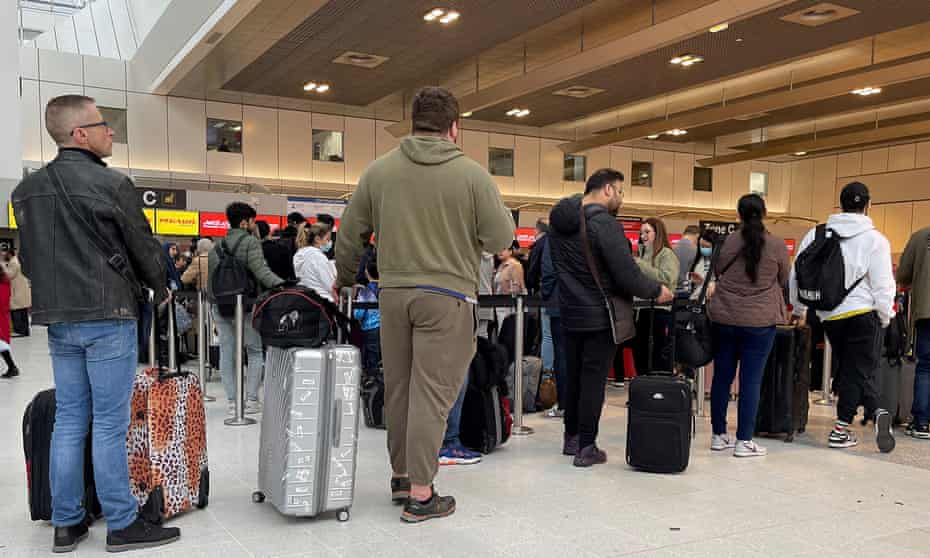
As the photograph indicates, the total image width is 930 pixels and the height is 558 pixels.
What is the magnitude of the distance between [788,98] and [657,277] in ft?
28.9

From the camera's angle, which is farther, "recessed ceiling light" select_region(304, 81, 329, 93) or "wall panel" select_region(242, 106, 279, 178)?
"wall panel" select_region(242, 106, 279, 178)

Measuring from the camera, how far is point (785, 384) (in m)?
4.91

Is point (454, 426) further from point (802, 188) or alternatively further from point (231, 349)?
point (802, 188)

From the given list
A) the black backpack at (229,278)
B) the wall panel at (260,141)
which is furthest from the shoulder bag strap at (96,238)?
the wall panel at (260,141)

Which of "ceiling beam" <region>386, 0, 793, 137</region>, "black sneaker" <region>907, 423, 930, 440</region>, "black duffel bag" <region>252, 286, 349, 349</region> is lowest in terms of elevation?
"black sneaker" <region>907, 423, 930, 440</region>

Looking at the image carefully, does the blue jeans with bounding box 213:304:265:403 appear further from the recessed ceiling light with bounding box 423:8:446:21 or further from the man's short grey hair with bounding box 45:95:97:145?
the recessed ceiling light with bounding box 423:8:446:21

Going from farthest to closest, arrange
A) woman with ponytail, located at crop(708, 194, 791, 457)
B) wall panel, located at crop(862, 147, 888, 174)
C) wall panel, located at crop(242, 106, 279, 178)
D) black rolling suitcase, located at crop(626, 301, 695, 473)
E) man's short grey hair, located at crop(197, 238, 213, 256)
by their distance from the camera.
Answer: wall panel, located at crop(862, 147, 888, 174)
wall panel, located at crop(242, 106, 279, 178)
man's short grey hair, located at crop(197, 238, 213, 256)
woman with ponytail, located at crop(708, 194, 791, 457)
black rolling suitcase, located at crop(626, 301, 695, 473)

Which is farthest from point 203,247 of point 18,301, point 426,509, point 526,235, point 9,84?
point 526,235

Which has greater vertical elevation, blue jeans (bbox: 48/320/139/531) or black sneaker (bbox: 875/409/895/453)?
blue jeans (bbox: 48/320/139/531)

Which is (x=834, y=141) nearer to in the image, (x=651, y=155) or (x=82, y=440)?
(x=651, y=155)

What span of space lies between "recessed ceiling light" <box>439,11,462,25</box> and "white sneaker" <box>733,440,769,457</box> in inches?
312

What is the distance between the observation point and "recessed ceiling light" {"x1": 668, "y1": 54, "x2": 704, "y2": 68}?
1232cm

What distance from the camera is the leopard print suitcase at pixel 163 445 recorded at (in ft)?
9.83

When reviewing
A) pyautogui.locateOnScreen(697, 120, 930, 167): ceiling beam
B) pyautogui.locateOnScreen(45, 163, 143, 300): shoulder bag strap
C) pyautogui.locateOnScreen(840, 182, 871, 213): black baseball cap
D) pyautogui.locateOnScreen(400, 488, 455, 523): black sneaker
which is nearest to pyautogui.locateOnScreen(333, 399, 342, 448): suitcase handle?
pyautogui.locateOnScreen(400, 488, 455, 523): black sneaker
